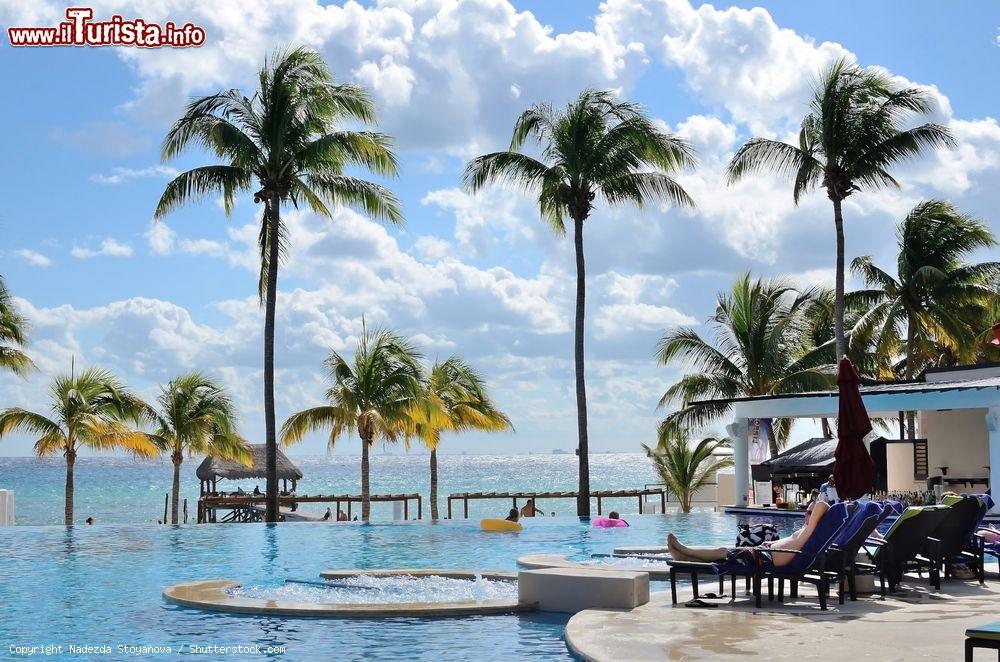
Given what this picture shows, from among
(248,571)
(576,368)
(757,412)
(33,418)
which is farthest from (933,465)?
(33,418)

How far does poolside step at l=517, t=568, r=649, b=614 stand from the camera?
1060 cm

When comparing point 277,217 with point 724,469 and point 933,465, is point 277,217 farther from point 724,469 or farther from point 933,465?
point 724,469

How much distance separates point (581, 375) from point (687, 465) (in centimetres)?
1153

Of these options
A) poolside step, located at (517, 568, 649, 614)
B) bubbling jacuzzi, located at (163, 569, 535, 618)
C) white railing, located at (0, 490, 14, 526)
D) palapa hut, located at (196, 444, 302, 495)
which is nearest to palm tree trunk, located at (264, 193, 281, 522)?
white railing, located at (0, 490, 14, 526)

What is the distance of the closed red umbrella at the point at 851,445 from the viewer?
13.3 meters

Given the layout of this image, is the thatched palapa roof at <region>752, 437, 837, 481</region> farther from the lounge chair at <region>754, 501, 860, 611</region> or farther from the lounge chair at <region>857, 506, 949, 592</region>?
the lounge chair at <region>754, 501, 860, 611</region>

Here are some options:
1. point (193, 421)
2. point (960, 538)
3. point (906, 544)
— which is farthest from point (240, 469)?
point (906, 544)

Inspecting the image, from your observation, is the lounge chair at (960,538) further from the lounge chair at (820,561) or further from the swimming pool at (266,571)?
the swimming pool at (266,571)

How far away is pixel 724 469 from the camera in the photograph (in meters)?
41.4

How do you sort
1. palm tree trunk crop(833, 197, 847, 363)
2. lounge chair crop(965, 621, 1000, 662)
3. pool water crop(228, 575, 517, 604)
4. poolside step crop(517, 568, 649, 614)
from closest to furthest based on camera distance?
lounge chair crop(965, 621, 1000, 662) → poolside step crop(517, 568, 649, 614) → pool water crop(228, 575, 517, 604) → palm tree trunk crop(833, 197, 847, 363)

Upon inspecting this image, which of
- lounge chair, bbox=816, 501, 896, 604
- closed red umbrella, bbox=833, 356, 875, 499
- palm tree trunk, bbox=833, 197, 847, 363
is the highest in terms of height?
palm tree trunk, bbox=833, 197, 847, 363

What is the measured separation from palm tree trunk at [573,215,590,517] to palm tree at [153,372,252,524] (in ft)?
45.6

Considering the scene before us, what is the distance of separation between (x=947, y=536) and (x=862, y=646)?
13.1 ft

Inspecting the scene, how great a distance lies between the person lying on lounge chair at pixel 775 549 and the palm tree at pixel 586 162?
17742mm
